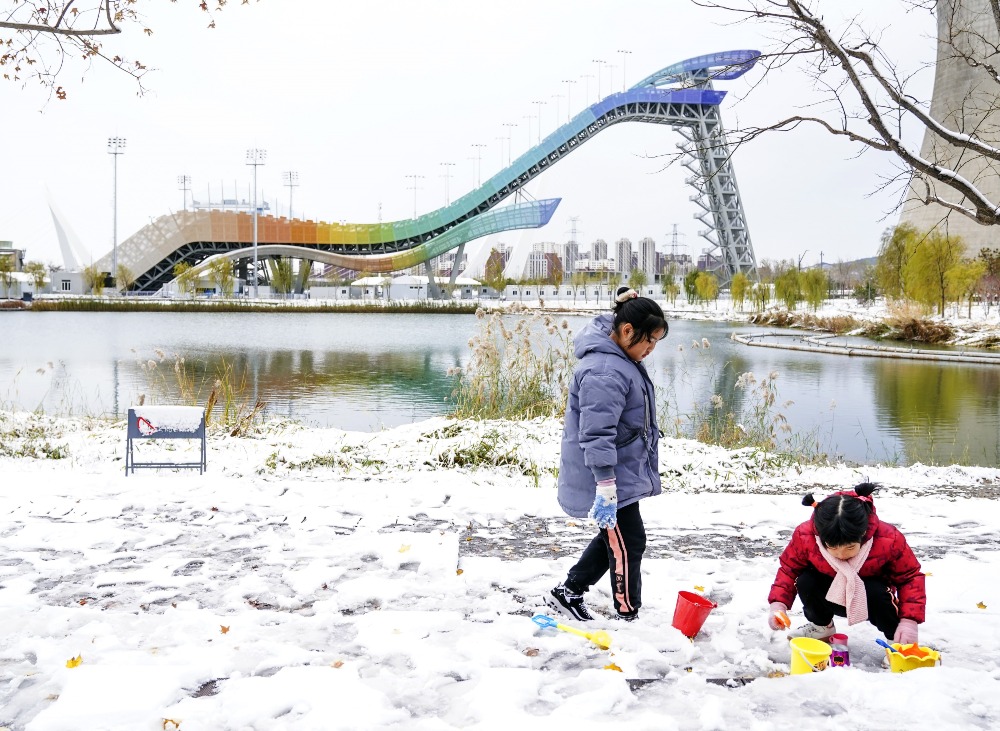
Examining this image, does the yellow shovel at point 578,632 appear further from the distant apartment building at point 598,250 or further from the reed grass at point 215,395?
the distant apartment building at point 598,250

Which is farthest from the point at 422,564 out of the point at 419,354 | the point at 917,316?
the point at 917,316

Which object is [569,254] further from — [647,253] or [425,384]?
[425,384]

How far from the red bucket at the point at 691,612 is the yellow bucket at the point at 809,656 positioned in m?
0.36

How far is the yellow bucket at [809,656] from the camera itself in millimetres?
2453

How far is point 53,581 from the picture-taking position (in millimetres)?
3365

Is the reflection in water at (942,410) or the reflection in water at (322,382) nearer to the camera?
the reflection in water at (942,410)

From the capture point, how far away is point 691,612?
9.22 feet

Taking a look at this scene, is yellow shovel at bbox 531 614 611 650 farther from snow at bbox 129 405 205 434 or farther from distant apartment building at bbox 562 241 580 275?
distant apartment building at bbox 562 241 580 275

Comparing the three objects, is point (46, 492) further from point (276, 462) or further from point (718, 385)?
point (718, 385)

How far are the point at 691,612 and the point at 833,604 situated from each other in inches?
18.3

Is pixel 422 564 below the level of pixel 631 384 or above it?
below

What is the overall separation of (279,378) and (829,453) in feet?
31.7

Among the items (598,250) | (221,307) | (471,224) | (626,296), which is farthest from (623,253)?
(626,296)

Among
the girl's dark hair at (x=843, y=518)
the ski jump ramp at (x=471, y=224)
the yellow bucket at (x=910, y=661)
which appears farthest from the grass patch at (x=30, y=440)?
the ski jump ramp at (x=471, y=224)
